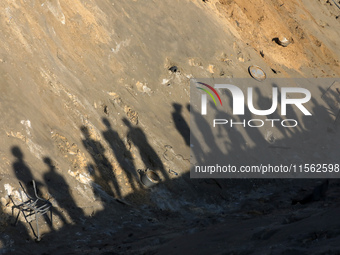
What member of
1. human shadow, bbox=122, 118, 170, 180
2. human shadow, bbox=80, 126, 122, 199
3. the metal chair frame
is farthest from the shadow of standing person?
human shadow, bbox=122, 118, 170, 180

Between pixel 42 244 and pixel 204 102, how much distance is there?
7.87 m

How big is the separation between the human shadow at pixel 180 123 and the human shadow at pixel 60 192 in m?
4.56

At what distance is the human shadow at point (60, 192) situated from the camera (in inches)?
432

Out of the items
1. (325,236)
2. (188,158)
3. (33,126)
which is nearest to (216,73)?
(188,158)

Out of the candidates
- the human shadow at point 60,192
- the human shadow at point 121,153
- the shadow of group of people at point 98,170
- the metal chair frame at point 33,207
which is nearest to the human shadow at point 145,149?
the shadow of group of people at point 98,170

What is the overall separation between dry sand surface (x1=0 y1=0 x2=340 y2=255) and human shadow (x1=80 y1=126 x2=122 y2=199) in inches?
1.3

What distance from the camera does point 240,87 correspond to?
16406mm

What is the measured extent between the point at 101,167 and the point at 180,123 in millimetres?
3544

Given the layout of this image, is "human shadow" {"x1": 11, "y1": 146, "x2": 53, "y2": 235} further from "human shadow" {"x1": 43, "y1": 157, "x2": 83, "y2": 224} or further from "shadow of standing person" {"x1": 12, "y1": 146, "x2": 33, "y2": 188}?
"human shadow" {"x1": 43, "y1": 157, "x2": 83, "y2": 224}

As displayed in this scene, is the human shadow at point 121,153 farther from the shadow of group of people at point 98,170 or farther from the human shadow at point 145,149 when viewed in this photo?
the human shadow at point 145,149

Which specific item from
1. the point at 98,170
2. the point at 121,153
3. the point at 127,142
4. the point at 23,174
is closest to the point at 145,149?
the point at 127,142

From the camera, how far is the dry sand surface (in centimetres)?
999

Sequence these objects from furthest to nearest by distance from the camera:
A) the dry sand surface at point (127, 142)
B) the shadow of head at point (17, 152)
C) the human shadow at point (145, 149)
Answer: the human shadow at point (145, 149) → the shadow of head at point (17, 152) → the dry sand surface at point (127, 142)

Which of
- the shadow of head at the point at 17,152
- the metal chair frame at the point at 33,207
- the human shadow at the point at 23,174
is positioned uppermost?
the shadow of head at the point at 17,152
